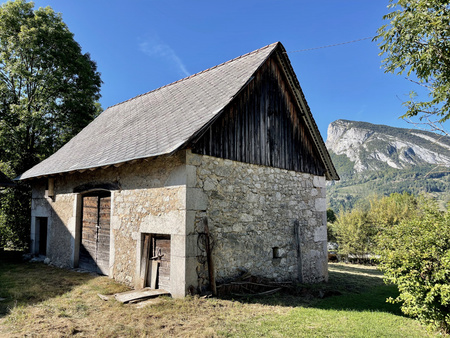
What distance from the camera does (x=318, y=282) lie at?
9.04 m

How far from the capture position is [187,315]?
16.6ft

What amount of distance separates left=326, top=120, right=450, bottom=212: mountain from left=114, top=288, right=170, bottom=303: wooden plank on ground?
287 feet

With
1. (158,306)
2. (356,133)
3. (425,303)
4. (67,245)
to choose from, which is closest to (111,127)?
(67,245)

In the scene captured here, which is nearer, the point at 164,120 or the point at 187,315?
the point at 187,315

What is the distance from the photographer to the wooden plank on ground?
18.8 feet

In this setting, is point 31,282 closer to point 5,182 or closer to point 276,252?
point 5,182

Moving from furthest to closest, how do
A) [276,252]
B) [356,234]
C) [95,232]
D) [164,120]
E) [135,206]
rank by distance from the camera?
[356,234]
[95,232]
[164,120]
[276,252]
[135,206]

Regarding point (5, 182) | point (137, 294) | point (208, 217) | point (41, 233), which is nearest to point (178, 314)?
point (137, 294)

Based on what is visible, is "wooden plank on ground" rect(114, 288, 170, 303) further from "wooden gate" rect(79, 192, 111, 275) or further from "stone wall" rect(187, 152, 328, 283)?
"wooden gate" rect(79, 192, 111, 275)

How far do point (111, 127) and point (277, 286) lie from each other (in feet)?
25.5

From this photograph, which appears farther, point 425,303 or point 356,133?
point 356,133

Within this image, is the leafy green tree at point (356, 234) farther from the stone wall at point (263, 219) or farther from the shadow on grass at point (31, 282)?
the shadow on grass at point (31, 282)

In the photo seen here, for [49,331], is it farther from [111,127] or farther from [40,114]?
[40,114]

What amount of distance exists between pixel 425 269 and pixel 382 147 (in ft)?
413
